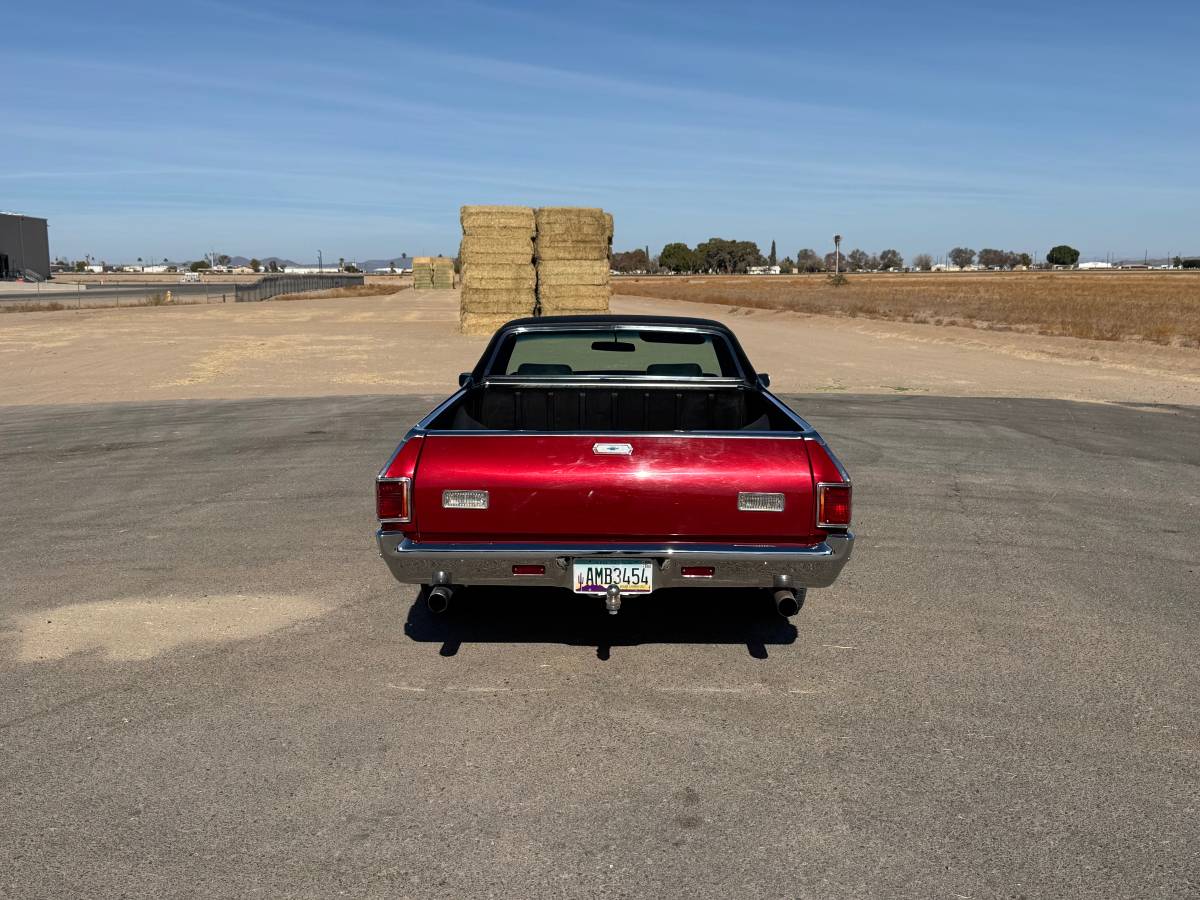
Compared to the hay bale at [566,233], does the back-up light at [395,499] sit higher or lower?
lower

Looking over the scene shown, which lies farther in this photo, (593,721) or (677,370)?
(677,370)

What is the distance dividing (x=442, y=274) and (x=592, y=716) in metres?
95.2

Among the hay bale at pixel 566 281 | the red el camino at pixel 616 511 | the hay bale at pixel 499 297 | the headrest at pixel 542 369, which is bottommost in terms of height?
the red el camino at pixel 616 511

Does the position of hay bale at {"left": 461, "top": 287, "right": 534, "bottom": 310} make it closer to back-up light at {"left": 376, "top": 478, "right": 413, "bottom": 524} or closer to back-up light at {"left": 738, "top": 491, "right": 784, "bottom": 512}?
back-up light at {"left": 376, "top": 478, "right": 413, "bottom": 524}

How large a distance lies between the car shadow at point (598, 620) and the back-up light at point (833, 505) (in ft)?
3.08

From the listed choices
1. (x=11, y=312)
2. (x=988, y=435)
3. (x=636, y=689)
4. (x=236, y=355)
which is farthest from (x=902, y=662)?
(x=11, y=312)

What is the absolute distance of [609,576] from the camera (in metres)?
4.81

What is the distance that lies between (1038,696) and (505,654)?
260 centimetres

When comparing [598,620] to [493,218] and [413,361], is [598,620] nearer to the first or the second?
[413,361]

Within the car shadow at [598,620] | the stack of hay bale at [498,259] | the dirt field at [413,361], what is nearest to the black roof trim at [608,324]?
the car shadow at [598,620]

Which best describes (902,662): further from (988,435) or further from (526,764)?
(988,435)

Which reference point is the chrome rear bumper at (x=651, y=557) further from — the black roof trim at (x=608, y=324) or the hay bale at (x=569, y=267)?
the hay bale at (x=569, y=267)

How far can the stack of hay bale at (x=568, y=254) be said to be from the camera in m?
28.7

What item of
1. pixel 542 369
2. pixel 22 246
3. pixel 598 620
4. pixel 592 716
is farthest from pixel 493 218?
pixel 22 246
